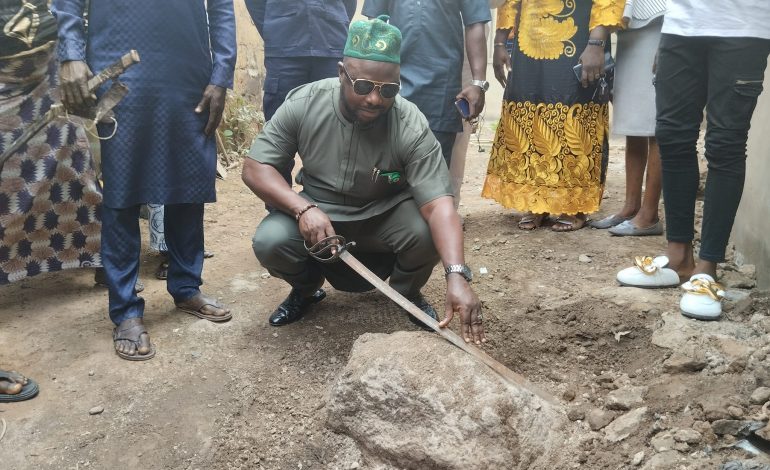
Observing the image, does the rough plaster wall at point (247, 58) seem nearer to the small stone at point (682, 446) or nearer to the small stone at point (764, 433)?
the small stone at point (682, 446)

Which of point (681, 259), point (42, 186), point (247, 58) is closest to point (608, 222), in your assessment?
point (681, 259)

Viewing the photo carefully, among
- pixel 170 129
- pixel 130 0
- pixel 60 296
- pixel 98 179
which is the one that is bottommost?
pixel 60 296

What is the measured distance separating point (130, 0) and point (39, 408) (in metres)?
1.52

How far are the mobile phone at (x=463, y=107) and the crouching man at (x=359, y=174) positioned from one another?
75 centimetres

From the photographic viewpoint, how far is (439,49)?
3332 mm

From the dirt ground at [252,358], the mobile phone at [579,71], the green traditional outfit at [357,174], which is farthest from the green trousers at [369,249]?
the mobile phone at [579,71]

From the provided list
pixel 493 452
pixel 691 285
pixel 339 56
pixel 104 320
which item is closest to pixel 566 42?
pixel 339 56

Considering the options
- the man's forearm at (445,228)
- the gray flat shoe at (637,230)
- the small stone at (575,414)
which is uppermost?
the man's forearm at (445,228)

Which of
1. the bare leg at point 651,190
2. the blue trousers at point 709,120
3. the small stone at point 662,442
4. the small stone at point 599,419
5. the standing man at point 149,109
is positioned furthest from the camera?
the bare leg at point 651,190

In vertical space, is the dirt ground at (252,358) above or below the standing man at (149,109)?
below

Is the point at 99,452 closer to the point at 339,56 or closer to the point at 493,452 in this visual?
the point at 493,452

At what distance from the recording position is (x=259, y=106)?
6984mm

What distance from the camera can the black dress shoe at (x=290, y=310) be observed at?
294cm

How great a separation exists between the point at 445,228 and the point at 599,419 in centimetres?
81
